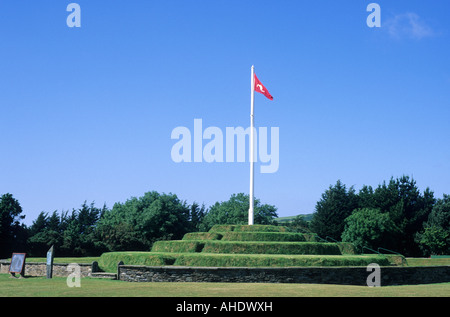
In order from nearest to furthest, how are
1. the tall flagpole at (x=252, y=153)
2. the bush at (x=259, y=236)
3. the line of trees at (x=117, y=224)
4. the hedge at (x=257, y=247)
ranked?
the hedge at (x=257, y=247) < the bush at (x=259, y=236) < the tall flagpole at (x=252, y=153) < the line of trees at (x=117, y=224)

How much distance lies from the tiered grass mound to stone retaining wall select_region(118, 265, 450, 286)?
1552 millimetres

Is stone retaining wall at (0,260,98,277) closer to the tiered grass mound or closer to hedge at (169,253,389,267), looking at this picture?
the tiered grass mound

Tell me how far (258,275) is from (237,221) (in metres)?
45.9

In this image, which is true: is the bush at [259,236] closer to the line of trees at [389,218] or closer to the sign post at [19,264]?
the sign post at [19,264]

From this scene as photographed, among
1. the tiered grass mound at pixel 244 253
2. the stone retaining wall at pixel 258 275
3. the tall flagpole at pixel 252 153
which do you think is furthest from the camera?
the tall flagpole at pixel 252 153

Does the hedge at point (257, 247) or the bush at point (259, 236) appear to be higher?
the bush at point (259, 236)

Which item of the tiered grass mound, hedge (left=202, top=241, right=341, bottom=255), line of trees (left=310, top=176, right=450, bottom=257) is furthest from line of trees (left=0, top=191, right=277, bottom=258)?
hedge (left=202, top=241, right=341, bottom=255)

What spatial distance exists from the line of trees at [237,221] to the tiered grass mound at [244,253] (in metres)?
19.1

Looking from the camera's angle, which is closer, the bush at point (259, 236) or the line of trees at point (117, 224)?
the bush at point (259, 236)

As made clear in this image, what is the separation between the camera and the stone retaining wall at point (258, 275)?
2130 cm

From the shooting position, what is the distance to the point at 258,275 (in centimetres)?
2158

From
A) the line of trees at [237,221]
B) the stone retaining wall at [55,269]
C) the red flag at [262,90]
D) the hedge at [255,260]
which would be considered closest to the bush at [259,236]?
the hedge at [255,260]

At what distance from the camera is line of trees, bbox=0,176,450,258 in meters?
47.3
